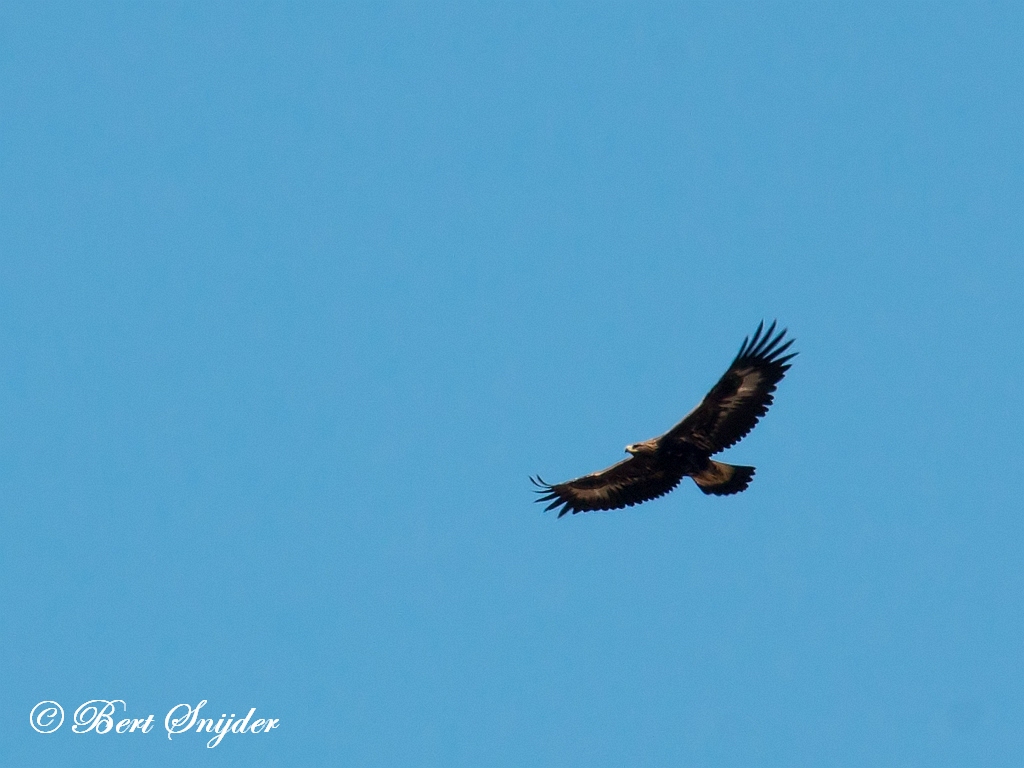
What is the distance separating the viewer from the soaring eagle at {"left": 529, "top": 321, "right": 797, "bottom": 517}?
28.8 m

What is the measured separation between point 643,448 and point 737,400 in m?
1.64

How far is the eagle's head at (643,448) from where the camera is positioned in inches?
1164

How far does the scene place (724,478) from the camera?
29734mm

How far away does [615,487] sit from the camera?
30875mm

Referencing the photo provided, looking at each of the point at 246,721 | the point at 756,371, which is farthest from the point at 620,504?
the point at 246,721

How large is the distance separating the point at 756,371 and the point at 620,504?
357 centimetres

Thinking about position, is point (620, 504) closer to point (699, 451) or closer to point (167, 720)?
point (699, 451)

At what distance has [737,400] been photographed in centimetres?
2906

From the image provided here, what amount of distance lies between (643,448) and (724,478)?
1346 mm

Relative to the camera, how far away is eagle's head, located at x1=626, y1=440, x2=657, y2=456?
29.6 m

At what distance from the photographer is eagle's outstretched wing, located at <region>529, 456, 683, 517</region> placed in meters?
30.4

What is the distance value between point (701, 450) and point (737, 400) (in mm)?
1039

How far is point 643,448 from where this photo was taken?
2958 cm

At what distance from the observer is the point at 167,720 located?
29.9 meters
